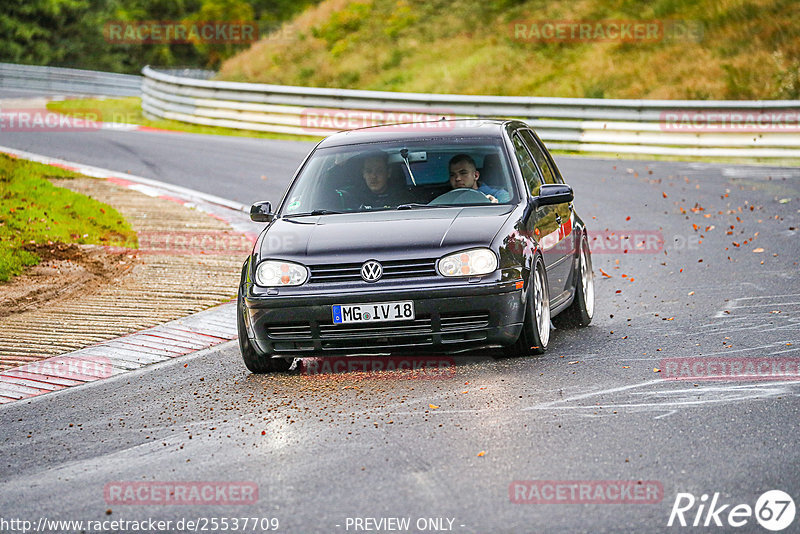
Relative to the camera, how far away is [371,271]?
7551 mm

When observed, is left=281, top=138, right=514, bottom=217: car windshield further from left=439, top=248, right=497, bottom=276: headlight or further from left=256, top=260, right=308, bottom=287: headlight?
left=439, top=248, right=497, bottom=276: headlight

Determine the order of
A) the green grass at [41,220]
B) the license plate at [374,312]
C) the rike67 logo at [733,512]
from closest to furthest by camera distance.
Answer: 1. the rike67 logo at [733,512]
2. the license plate at [374,312]
3. the green grass at [41,220]

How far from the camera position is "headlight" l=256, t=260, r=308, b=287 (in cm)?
769

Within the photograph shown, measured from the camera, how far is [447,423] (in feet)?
21.0

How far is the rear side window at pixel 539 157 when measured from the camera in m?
9.79

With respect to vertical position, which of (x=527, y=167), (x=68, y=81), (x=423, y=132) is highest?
(x=423, y=132)

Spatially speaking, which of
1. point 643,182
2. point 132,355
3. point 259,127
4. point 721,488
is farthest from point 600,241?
point 259,127

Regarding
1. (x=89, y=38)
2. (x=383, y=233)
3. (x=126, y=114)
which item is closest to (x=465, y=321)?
(x=383, y=233)

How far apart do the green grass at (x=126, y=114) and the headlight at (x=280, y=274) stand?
18.4 m

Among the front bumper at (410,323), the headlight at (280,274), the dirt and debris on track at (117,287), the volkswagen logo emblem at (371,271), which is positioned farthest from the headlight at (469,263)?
the dirt and debris on track at (117,287)

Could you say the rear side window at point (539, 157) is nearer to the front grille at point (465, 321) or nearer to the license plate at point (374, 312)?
the front grille at point (465, 321)

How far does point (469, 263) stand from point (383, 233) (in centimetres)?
62

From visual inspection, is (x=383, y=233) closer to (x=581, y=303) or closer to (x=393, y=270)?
(x=393, y=270)

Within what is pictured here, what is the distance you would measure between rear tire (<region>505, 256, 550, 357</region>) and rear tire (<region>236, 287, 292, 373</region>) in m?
1.54
